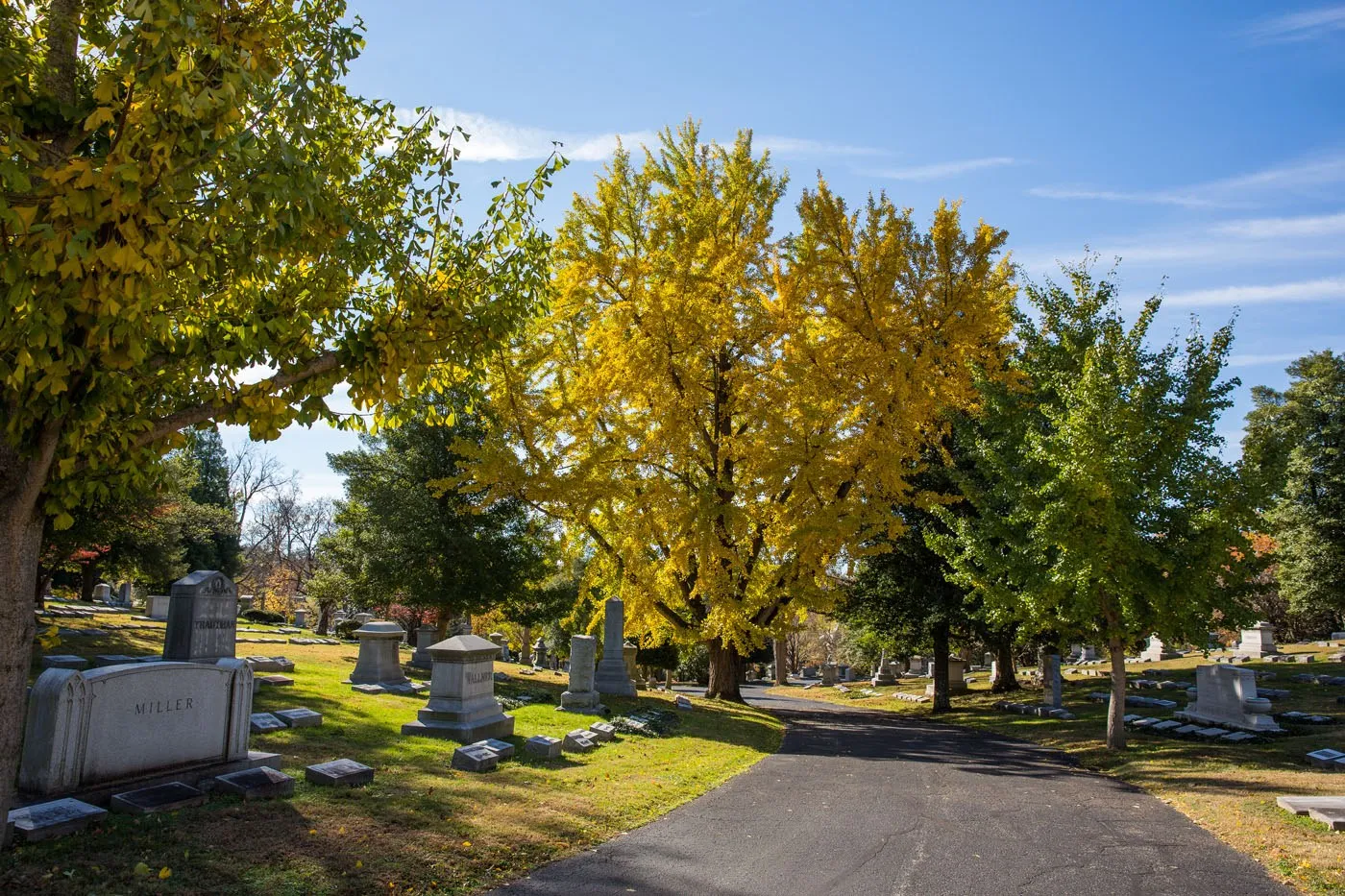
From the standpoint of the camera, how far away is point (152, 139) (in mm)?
4398

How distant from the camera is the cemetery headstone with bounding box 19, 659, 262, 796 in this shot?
634 centimetres

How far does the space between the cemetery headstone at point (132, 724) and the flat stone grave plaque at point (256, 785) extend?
569 mm

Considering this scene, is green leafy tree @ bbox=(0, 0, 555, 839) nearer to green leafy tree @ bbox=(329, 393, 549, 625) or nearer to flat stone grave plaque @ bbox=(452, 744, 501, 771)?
flat stone grave plaque @ bbox=(452, 744, 501, 771)

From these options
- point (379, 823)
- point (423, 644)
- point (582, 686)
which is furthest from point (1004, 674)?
point (379, 823)

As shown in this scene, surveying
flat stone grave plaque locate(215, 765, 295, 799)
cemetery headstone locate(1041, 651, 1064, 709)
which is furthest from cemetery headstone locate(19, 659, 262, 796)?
cemetery headstone locate(1041, 651, 1064, 709)

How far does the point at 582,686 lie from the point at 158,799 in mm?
9690

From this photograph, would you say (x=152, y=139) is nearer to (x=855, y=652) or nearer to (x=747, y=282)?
(x=747, y=282)

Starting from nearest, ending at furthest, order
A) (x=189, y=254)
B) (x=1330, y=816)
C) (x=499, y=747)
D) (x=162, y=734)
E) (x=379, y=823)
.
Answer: (x=189, y=254) < (x=379, y=823) < (x=162, y=734) < (x=1330, y=816) < (x=499, y=747)

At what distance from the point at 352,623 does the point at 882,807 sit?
25.8 m

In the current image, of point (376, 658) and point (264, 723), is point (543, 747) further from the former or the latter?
point (376, 658)

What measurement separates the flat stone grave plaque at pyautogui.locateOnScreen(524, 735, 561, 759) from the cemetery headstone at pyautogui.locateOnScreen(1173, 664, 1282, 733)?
1371 centimetres

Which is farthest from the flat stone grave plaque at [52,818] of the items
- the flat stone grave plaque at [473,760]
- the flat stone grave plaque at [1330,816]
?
the flat stone grave plaque at [1330,816]

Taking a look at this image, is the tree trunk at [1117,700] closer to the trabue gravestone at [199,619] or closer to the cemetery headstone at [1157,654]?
the trabue gravestone at [199,619]

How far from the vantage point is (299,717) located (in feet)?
33.4
